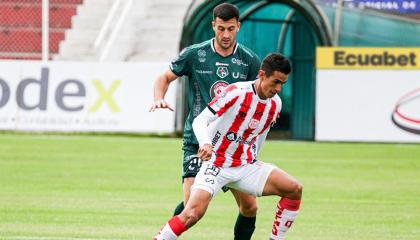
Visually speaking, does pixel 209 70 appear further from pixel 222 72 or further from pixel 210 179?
pixel 210 179

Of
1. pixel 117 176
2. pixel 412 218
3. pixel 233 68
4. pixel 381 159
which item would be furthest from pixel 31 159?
pixel 233 68

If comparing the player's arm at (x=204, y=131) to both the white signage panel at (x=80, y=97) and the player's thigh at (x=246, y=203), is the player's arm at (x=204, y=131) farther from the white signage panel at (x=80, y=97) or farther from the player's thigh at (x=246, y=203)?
the white signage panel at (x=80, y=97)

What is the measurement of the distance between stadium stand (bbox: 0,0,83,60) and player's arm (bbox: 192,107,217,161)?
2253 cm

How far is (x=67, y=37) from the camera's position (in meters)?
31.9

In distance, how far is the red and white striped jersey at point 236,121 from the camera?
29.7 ft

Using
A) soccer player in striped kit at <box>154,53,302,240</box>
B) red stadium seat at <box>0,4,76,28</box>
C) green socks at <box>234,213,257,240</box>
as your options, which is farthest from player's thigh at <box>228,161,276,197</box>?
red stadium seat at <box>0,4,76,28</box>

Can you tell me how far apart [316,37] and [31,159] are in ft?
34.4

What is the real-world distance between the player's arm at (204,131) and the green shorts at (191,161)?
76 centimetres

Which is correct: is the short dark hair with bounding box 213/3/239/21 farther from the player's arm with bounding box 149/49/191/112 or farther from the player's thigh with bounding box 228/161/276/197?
the player's thigh with bounding box 228/161/276/197

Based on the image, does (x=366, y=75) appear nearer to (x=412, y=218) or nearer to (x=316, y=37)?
(x=316, y=37)

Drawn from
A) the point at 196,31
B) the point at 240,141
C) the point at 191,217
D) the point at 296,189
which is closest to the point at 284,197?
the point at 296,189

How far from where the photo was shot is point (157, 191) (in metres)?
15.7

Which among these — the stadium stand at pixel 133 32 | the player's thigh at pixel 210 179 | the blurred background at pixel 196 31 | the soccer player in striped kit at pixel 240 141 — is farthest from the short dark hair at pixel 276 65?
the stadium stand at pixel 133 32

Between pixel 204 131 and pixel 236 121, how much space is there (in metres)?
0.39
